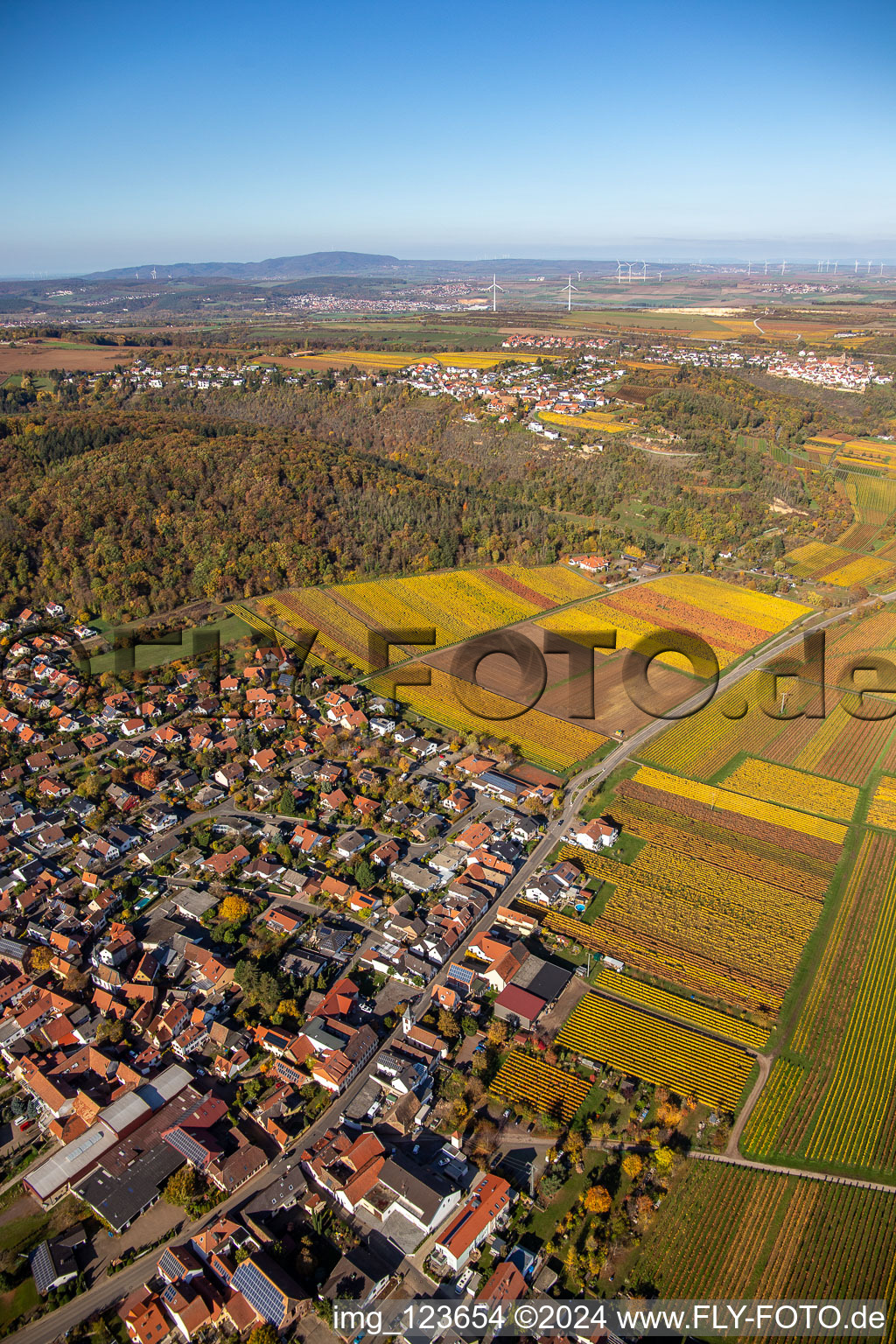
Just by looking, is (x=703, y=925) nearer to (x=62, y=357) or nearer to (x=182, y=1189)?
(x=182, y=1189)

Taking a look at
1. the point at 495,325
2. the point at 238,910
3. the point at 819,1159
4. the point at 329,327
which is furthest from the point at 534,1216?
the point at 329,327

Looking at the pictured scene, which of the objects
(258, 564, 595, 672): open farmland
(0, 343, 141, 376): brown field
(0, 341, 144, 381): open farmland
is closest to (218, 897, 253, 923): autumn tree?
(258, 564, 595, 672): open farmland

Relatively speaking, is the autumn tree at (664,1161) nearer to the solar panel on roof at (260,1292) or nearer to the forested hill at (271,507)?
the solar panel on roof at (260,1292)

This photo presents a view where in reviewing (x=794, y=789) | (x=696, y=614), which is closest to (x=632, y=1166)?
(x=794, y=789)

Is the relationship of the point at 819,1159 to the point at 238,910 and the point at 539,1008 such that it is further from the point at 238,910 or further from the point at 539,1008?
A: the point at 238,910

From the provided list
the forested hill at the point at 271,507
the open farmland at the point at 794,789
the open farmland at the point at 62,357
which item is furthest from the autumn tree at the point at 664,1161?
the open farmland at the point at 62,357
